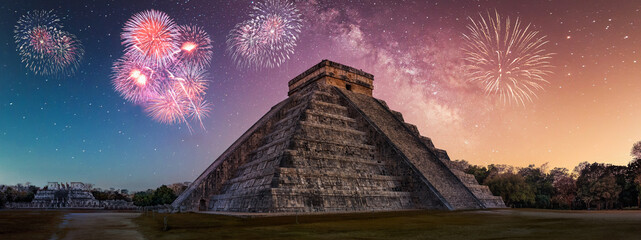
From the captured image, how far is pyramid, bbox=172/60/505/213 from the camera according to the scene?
Result: 16.6 metres

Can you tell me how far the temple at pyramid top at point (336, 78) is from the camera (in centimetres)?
2927

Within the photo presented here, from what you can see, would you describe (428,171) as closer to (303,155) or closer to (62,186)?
(303,155)

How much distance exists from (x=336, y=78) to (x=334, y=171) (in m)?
12.8

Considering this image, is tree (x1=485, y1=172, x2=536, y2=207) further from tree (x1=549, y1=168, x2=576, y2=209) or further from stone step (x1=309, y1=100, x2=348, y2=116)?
stone step (x1=309, y1=100, x2=348, y2=116)

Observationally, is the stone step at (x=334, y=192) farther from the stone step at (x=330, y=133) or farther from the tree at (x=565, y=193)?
the tree at (x=565, y=193)

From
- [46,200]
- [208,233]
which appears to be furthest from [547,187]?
[46,200]

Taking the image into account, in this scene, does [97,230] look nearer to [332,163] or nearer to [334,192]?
[334,192]

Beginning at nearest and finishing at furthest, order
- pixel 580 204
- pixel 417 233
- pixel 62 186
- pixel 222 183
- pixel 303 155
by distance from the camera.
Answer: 1. pixel 417 233
2. pixel 303 155
3. pixel 222 183
4. pixel 580 204
5. pixel 62 186

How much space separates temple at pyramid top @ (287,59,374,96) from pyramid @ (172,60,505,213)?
8.38 ft

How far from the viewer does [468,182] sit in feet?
73.8

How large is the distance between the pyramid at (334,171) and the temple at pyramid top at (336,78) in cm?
255

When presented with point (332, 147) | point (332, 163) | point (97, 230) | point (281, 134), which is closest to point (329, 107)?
point (281, 134)

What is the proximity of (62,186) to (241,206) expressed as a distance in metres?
57.2

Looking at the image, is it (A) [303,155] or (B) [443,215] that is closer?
(B) [443,215]
